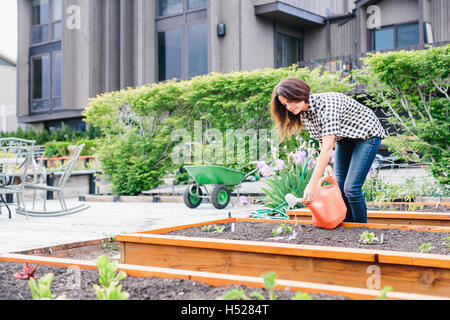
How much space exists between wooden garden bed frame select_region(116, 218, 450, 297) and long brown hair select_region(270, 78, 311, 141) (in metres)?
0.96

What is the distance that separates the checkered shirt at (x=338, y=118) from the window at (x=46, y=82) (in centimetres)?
1777

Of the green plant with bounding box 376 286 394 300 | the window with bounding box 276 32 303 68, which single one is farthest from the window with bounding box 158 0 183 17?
the green plant with bounding box 376 286 394 300

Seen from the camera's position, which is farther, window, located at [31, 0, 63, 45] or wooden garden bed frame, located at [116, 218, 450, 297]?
window, located at [31, 0, 63, 45]

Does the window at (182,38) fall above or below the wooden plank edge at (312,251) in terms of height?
above

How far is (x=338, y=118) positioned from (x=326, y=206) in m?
0.58

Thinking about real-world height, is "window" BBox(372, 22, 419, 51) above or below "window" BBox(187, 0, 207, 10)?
below

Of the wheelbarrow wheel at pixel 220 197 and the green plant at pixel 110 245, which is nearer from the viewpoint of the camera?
the green plant at pixel 110 245

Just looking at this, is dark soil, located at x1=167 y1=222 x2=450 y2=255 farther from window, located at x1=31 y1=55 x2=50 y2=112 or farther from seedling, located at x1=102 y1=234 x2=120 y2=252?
window, located at x1=31 y1=55 x2=50 y2=112

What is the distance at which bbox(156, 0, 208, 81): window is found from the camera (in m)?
15.0

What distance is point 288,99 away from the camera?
3100 mm

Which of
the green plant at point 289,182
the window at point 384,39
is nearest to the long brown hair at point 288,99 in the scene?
the green plant at point 289,182

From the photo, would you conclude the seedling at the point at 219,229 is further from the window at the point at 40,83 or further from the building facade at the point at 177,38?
the window at the point at 40,83

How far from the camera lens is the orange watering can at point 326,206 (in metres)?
3.09
